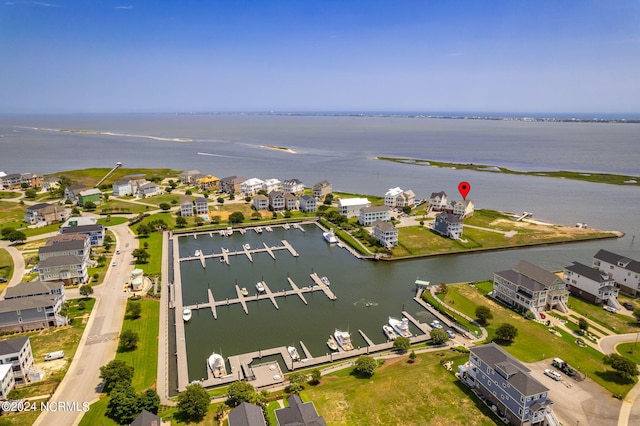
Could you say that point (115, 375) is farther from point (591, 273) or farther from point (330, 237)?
point (591, 273)

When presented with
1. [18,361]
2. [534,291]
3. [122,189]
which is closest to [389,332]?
[534,291]

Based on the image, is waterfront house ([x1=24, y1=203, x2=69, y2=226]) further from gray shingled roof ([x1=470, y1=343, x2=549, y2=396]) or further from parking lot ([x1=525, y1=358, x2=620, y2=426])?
parking lot ([x1=525, y1=358, x2=620, y2=426])

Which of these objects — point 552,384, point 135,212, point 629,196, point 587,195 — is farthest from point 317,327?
point 629,196

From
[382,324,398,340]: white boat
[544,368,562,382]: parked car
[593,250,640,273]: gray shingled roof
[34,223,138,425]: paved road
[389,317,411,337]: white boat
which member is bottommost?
[34,223,138,425]: paved road

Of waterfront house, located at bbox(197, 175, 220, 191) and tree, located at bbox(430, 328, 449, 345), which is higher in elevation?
waterfront house, located at bbox(197, 175, 220, 191)

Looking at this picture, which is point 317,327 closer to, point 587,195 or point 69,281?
point 69,281

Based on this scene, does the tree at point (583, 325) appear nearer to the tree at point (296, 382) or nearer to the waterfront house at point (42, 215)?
the tree at point (296, 382)

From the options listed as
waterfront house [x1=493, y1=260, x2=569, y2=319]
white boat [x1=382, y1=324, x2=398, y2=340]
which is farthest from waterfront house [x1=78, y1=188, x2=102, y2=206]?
waterfront house [x1=493, y1=260, x2=569, y2=319]
